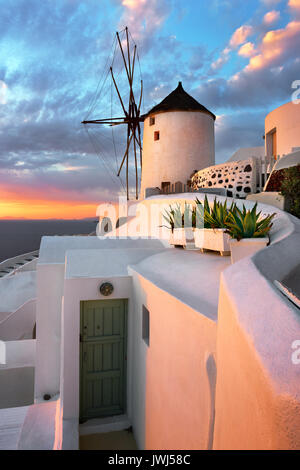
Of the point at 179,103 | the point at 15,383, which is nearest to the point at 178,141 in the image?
the point at 179,103

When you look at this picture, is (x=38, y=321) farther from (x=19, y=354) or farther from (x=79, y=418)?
(x=19, y=354)

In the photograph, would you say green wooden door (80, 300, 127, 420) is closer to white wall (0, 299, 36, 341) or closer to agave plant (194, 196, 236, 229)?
agave plant (194, 196, 236, 229)

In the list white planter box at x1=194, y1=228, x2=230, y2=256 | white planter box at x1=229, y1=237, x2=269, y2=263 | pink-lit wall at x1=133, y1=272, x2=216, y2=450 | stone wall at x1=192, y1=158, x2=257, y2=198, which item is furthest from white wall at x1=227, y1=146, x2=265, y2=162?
pink-lit wall at x1=133, y1=272, x2=216, y2=450

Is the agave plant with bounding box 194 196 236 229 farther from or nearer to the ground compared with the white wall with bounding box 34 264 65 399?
farther from the ground

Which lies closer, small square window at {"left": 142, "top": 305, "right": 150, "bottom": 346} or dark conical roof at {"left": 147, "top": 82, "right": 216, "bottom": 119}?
small square window at {"left": 142, "top": 305, "right": 150, "bottom": 346}

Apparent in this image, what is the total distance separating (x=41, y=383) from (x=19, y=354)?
10.7 feet

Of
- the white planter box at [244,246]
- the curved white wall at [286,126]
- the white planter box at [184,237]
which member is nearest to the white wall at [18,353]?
the white planter box at [184,237]

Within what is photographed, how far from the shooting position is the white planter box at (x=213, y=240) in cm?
511

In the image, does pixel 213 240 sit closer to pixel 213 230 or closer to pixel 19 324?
pixel 213 230

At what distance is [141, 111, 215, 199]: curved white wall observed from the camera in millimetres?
19375

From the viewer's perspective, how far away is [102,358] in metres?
5.57

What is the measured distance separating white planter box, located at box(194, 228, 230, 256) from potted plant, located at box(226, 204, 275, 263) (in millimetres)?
214

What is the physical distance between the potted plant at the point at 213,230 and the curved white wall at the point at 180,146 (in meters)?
13.6

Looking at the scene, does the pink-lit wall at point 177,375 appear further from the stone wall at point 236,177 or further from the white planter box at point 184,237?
the stone wall at point 236,177
